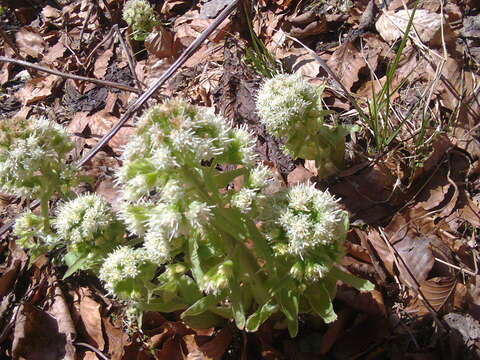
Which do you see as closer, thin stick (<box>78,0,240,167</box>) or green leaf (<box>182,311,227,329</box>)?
green leaf (<box>182,311,227,329</box>)

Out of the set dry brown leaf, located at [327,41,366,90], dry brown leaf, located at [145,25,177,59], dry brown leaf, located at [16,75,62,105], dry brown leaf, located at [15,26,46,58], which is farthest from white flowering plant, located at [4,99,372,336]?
dry brown leaf, located at [15,26,46,58]

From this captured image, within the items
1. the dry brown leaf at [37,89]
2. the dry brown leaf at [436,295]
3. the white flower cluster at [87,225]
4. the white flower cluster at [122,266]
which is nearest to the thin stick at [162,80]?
the white flower cluster at [87,225]

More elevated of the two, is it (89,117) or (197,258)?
(197,258)

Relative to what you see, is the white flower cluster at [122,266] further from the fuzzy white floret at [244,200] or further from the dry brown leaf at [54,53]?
the dry brown leaf at [54,53]

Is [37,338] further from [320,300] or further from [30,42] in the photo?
[30,42]

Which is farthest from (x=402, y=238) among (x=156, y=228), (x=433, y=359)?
(x=156, y=228)

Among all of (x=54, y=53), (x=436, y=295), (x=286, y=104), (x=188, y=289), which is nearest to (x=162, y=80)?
(x=286, y=104)

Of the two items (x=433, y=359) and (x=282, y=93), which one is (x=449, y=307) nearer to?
(x=433, y=359)

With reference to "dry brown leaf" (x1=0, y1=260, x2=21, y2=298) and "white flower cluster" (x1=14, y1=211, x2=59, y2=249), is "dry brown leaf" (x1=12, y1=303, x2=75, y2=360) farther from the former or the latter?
"white flower cluster" (x1=14, y1=211, x2=59, y2=249)
